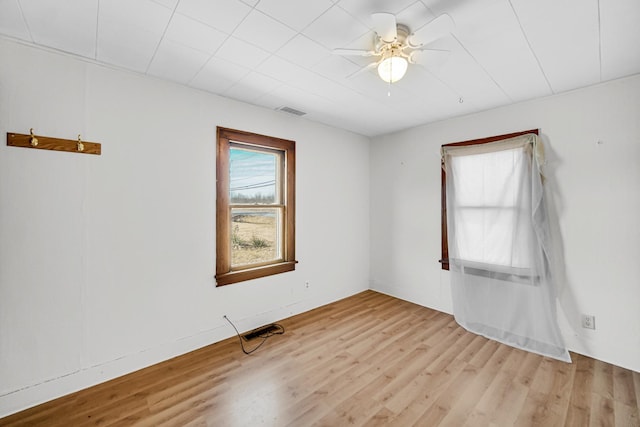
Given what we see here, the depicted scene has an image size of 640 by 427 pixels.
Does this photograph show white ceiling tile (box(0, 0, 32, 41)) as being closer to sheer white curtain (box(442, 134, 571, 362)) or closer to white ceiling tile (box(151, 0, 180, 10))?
white ceiling tile (box(151, 0, 180, 10))

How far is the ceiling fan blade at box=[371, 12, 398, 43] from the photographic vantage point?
1425 mm

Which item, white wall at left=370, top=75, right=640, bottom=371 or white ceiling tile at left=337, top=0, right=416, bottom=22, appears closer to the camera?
white ceiling tile at left=337, top=0, right=416, bottom=22

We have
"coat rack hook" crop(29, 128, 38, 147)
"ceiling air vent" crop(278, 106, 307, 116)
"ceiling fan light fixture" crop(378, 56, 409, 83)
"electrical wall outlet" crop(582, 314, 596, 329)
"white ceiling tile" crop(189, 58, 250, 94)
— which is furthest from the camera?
"ceiling air vent" crop(278, 106, 307, 116)

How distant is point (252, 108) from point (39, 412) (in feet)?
10.2

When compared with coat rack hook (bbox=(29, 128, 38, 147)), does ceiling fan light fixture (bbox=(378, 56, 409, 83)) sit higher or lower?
higher

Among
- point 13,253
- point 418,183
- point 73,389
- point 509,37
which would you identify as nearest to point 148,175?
point 13,253

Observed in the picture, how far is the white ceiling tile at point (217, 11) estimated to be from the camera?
151 cm

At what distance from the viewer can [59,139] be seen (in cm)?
200

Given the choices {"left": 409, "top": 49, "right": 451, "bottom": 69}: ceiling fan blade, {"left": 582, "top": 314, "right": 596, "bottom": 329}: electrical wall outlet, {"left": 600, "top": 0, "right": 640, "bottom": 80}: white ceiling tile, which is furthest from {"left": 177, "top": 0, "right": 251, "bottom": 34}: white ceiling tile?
{"left": 582, "top": 314, "right": 596, "bottom": 329}: electrical wall outlet

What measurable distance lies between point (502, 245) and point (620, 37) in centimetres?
197

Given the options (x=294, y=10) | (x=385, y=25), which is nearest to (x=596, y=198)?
(x=385, y=25)

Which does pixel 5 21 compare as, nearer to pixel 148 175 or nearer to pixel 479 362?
pixel 148 175

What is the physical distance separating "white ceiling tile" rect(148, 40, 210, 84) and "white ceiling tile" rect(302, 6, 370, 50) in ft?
3.02

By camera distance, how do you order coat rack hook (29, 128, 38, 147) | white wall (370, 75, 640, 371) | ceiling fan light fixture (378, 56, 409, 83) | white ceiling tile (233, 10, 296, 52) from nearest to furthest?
white ceiling tile (233, 10, 296, 52) → ceiling fan light fixture (378, 56, 409, 83) → coat rack hook (29, 128, 38, 147) → white wall (370, 75, 640, 371)
